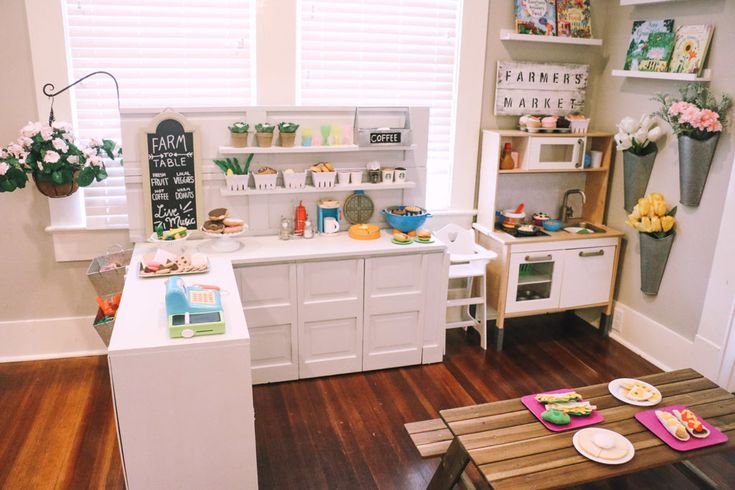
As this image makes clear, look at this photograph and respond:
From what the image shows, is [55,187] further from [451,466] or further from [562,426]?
[562,426]

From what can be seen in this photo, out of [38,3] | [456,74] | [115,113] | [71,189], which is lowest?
[71,189]

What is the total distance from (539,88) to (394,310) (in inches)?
74.8

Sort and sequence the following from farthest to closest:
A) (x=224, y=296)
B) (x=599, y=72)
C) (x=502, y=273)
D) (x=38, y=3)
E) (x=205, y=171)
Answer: (x=599, y=72)
(x=502, y=273)
(x=205, y=171)
(x=38, y=3)
(x=224, y=296)

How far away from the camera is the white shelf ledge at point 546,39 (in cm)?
402

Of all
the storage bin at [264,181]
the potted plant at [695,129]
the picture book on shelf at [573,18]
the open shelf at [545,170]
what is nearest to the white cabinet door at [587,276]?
the open shelf at [545,170]

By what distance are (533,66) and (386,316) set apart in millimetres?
2015

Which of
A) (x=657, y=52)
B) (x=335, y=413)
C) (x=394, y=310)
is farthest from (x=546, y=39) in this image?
(x=335, y=413)

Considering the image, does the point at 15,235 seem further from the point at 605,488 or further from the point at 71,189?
the point at 605,488

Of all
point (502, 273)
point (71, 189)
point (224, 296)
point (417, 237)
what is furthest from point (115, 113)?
point (502, 273)

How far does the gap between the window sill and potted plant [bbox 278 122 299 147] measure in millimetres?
1128

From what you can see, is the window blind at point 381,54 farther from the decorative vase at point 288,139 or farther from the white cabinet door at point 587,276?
the white cabinet door at point 587,276

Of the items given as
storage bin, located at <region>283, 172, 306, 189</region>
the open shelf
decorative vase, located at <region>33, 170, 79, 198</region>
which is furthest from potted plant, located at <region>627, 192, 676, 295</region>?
decorative vase, located at <region>33, 170, 79, 198</region>

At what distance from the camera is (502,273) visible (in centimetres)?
406

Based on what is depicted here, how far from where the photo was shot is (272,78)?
12.2ft
